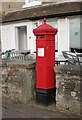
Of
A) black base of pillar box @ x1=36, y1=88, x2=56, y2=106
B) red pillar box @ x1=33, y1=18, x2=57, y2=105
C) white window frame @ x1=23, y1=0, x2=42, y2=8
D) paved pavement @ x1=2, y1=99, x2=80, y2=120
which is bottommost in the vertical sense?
paved pavement @ x1=2, y1=99, x2=80, y2=120

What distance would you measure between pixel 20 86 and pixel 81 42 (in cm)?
639

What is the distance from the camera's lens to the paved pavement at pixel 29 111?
545 cm

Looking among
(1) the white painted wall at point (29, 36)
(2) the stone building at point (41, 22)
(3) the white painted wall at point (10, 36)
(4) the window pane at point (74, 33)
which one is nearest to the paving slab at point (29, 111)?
(2) the stone building at point (41, 22)

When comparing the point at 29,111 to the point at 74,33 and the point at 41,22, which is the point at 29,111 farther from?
the point at 41,22

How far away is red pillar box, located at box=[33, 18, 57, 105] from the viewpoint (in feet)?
19.2

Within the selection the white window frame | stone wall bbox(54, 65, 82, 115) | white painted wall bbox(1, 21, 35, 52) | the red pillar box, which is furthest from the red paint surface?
the white window frame

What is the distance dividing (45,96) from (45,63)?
771mm

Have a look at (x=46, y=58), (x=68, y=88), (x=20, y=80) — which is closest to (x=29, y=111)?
(x=20, y=80)

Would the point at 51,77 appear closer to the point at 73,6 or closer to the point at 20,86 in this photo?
the point at 20,86

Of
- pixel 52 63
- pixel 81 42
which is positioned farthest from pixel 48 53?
pixel 81 42

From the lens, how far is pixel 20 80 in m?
6.48

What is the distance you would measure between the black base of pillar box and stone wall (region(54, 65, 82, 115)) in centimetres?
29

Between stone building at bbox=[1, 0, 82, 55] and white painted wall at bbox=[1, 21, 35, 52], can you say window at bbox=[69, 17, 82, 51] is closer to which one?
stone building at bbox=[1, 0, 82, 55]

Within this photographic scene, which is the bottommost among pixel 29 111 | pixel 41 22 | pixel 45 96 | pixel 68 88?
pixel 29 111
